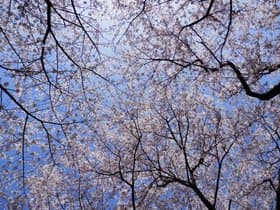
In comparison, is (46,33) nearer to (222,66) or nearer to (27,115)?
(27,115)

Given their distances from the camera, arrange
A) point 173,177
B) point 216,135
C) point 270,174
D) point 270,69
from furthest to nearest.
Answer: point 216,135 → point 270,174 → point 173,177 → point 270,69

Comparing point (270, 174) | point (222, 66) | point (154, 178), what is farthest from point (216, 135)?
point (222, 66)

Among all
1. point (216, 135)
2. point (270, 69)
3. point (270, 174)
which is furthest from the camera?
point (216, 135)

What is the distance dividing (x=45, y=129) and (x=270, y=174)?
899 centimetres

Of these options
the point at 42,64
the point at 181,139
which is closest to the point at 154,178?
the point at 181,139

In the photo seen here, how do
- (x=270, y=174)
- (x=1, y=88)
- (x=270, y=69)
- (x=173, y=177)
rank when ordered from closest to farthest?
(x=1, y=88), (x=270, y=69), (x=173, y=177), (x=270, y=174)

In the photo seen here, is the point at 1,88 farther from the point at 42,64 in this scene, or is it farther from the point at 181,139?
the point at 181,139

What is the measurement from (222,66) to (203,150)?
484cm

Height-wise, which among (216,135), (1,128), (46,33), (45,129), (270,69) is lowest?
(45,129)

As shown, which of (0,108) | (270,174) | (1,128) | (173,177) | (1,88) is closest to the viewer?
(1,88)

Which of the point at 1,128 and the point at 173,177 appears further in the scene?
the point at 173,177

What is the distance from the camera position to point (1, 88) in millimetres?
5773

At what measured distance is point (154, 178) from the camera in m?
12.6

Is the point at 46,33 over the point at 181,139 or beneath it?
beneath
